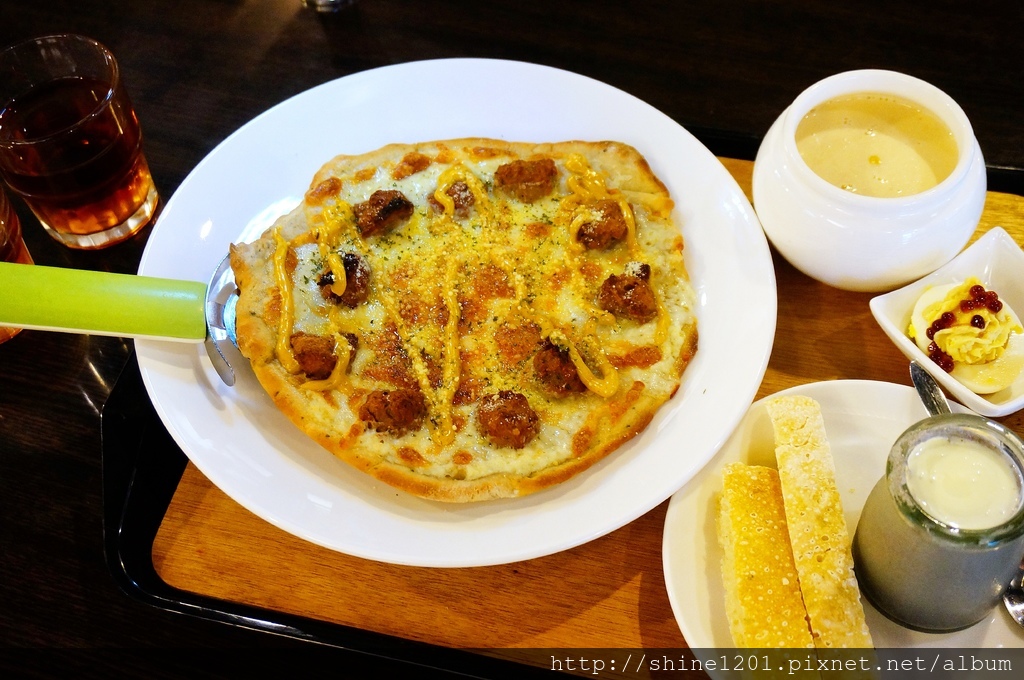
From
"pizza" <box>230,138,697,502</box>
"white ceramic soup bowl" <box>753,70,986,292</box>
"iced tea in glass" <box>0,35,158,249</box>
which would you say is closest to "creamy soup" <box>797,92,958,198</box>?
"white ceramic soup bowl" <box>753,70,986,292</box>

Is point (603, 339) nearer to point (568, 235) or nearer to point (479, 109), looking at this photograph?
point (568, 235)

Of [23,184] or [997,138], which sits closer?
[23,184]

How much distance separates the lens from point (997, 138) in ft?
10.3

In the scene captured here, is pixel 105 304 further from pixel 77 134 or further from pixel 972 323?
pixel 972 323

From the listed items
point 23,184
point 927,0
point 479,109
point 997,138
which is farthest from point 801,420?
point 927,0

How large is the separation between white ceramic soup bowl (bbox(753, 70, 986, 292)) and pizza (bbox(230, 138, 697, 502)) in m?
0.35

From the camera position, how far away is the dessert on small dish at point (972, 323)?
217cm

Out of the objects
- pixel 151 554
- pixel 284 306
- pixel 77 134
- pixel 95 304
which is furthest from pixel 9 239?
pixel 151 554

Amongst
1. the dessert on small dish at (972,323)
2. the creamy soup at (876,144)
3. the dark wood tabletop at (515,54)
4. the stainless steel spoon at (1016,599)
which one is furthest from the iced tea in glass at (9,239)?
the stainless steel spoon at (1016,599)

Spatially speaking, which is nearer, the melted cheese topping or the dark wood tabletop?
the melted cheese topping

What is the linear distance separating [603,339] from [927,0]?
2812 mm

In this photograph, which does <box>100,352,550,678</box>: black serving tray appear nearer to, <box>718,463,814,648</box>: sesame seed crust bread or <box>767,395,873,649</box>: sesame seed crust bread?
<box>718,463,814,648</box>: sesame seed crust bread

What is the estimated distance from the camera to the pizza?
2.14 m

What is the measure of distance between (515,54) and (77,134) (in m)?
1.92
